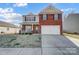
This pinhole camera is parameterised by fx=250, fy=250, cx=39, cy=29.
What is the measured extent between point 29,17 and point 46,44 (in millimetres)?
776

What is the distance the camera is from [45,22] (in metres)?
6.08

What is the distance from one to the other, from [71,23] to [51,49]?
0.79 meters

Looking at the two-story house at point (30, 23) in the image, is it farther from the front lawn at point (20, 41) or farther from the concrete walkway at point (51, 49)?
the concrete walkway at point (51, 49)

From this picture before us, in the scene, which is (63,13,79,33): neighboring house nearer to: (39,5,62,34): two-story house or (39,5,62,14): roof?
(39,5,62,34): two-story house

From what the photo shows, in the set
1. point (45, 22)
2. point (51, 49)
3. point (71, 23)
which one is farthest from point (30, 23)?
point (71, 23)

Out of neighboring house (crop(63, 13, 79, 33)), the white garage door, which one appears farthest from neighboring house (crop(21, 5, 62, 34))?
neighboring house (crop(63, 13, 79, 33))

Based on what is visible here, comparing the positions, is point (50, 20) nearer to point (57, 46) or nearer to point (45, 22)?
point (45, 22)

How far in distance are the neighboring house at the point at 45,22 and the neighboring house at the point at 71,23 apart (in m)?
0.14

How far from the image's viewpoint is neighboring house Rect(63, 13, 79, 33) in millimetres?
6004

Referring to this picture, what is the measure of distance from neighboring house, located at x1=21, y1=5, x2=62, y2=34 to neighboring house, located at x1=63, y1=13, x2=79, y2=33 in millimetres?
145

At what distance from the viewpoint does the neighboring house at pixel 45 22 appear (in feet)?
19.8
